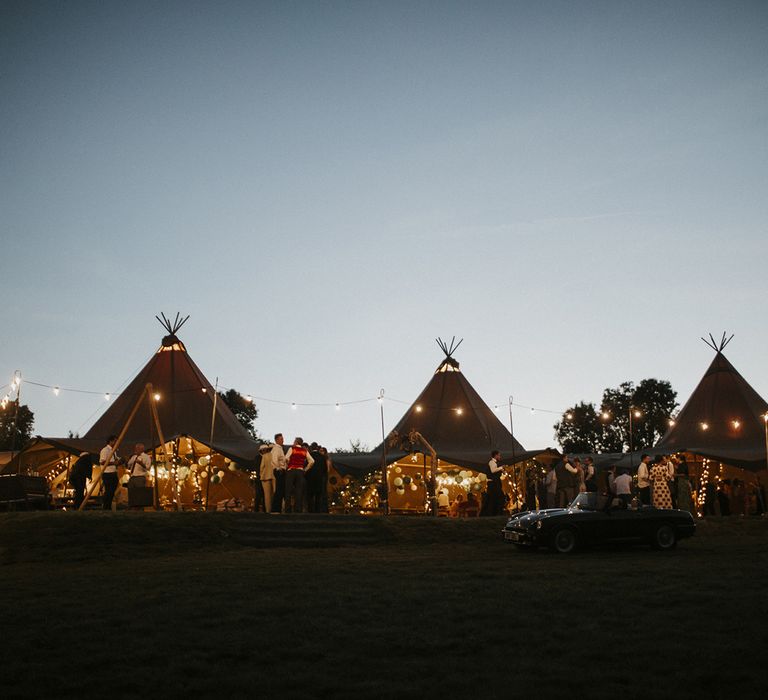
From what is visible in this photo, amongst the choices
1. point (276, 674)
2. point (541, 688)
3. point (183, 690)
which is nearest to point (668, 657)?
point (541, 688)

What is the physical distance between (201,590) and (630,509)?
786cm

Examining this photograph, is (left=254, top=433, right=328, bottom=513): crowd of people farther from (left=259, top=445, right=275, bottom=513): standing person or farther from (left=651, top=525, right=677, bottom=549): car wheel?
(left=651, top=525, right=677, bottom=549): car wheel

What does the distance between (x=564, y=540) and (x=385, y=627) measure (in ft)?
23.9

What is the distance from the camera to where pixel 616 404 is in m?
62.0

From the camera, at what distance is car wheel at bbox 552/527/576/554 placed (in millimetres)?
12352

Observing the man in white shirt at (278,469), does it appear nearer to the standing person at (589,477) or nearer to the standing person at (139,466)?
the standing person at (139,466)

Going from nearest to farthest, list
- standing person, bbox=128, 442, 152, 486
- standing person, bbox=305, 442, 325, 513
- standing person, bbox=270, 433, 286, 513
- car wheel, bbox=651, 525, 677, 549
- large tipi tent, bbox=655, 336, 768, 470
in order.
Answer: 1. car wheel, bbox=651, 525, 677, 549
2. standing person, bbox=128, 442, 152, 486
3. standing person, bbox=270, 433, 286, 513
4. standing person, bbox=305, 442, 325, 513
5. large tipi tent, bbox=655, 336, 768, 470

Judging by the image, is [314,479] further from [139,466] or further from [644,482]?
[644,482]

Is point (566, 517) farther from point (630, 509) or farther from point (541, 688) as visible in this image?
point (541, 688)

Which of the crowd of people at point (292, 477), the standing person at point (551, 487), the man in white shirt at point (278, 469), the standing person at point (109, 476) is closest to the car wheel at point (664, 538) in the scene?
the standing person at point (551, 487)

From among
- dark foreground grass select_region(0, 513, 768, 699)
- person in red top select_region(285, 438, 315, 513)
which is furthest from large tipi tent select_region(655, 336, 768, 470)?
dark foreground grass select_region(0, 513, 768, 699)

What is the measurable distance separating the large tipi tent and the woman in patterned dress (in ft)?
20.3

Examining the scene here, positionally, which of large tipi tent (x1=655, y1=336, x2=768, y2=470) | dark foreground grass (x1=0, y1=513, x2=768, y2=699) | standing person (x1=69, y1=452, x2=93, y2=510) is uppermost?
large tipi tent (x1=655, y1=336, x2=768, y2=470)

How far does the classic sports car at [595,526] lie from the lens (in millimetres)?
12367
